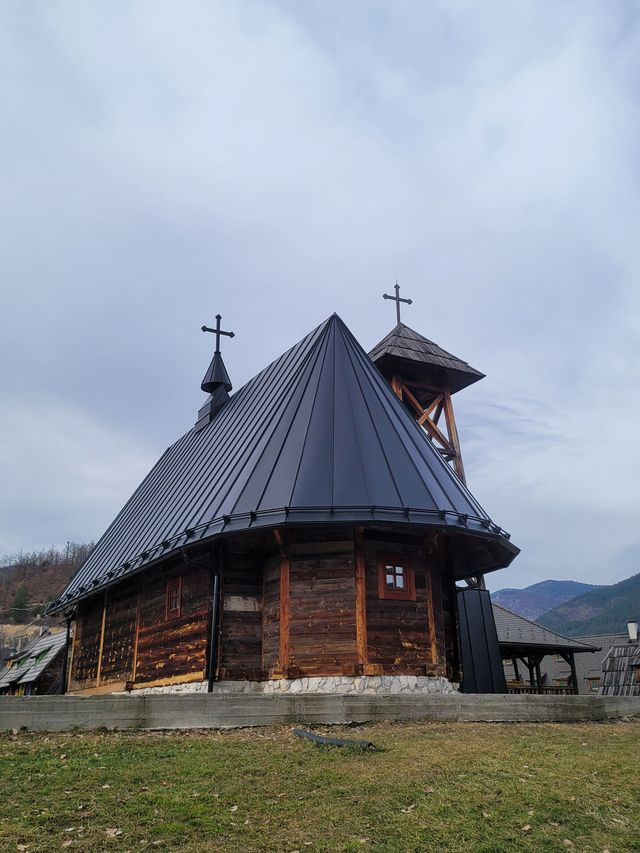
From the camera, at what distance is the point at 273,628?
14.4 m

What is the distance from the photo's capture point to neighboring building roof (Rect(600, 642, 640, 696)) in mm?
28328

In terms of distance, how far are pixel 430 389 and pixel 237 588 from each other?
48.4ft

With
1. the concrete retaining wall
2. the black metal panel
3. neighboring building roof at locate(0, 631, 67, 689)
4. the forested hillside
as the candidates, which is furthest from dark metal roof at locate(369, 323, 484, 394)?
the forested hillside

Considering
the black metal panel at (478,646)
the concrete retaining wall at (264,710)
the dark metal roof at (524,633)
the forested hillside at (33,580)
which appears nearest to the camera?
the concrete retaining wall at (264,710)

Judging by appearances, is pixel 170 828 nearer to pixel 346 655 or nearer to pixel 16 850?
pixel 16 850

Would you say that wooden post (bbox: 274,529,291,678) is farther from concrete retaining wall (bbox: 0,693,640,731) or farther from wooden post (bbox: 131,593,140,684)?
wooden post (bbox: 131,593,140,684)

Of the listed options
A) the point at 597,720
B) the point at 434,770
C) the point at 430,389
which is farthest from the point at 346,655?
the point at 430,389

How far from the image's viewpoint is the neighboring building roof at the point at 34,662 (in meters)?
34.9

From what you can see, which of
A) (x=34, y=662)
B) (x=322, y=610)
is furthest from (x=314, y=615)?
(x=34, y=662)

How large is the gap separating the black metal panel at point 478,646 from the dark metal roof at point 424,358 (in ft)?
30.2

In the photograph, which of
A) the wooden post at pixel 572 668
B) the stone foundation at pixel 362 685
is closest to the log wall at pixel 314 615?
the stone foundation at pixel 362 685

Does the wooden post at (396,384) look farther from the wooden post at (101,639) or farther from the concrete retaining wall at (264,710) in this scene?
the concrete retaining wall at (264,710)

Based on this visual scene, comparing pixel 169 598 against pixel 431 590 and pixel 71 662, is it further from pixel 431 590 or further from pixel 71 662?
pixel 71 662

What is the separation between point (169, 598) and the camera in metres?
17.0
